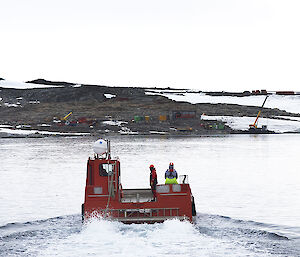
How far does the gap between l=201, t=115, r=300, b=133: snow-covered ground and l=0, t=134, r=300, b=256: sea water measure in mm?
79652

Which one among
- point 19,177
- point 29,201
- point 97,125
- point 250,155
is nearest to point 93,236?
point 29,201

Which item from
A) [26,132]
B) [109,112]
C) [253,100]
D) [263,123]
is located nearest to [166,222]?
[26,132]

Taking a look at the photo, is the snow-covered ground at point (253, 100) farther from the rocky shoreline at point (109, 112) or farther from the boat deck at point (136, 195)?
the boat deck at point (136, 195)

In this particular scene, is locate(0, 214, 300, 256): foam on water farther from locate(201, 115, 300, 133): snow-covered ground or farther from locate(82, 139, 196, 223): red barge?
locate(201, 115, 300, 133): snow-covered ground

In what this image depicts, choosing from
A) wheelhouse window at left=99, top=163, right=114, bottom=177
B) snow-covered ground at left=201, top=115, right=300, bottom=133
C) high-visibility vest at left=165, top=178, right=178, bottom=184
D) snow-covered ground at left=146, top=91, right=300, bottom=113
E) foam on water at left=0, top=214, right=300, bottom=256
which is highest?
snow-covered ground at left=146, top=91, right=300, bottom=113

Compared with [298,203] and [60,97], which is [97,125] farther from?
[298,203]

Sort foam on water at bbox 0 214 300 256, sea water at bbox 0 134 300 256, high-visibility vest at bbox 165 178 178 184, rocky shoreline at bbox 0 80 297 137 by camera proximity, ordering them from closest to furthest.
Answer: foam on water at bbox 0 214 300 256
sea water at bbox 0 134 300 256
high-visibility vest at bbox 165 178 178 184
rocky shoreline at bbox 0 80 297 137

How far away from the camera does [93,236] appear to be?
784 inches

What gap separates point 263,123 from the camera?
138125mm

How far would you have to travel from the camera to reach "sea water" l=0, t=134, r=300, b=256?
1845 centimetres

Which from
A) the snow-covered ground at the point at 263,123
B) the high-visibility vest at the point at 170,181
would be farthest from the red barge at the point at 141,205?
the snow-covered ground at the point at 263,123

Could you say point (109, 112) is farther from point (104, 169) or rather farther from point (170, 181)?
point (170, 181)

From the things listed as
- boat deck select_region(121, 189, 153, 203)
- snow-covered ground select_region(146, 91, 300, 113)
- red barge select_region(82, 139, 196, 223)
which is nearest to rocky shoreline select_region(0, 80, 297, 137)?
snow-covered ground select_region(146, 91, 300, 113)

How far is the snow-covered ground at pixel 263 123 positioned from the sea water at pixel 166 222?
79652 millimetres
